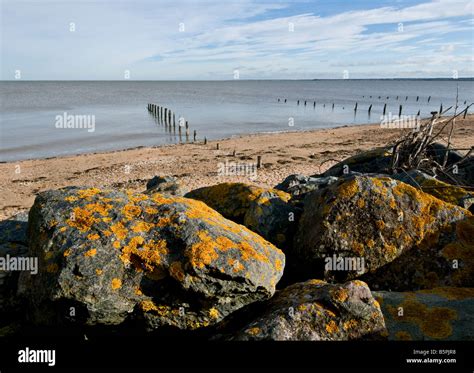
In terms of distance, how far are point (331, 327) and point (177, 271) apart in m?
1.58

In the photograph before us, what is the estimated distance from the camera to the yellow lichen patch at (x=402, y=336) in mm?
3486

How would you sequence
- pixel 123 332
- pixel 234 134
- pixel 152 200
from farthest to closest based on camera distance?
pixel 234 134 → pixel 152 200 → pixel 123 332

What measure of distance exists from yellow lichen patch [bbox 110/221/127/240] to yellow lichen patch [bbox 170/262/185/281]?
66cm

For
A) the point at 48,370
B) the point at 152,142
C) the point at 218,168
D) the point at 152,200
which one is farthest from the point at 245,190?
the point at 152,142

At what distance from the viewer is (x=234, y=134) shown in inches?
1677

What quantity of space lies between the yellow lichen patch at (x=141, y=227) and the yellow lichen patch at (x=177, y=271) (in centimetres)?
58

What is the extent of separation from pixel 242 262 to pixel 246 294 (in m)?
0.34

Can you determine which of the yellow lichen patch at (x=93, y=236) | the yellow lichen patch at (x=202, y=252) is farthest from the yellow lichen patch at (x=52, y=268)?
the yellow lichen patch at (x=202, y=252)

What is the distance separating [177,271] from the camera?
147 inches

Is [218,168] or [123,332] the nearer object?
[123,332]

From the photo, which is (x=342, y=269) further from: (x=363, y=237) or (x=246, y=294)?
(x=246, y=294)

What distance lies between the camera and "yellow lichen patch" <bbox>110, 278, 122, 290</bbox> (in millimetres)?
3613

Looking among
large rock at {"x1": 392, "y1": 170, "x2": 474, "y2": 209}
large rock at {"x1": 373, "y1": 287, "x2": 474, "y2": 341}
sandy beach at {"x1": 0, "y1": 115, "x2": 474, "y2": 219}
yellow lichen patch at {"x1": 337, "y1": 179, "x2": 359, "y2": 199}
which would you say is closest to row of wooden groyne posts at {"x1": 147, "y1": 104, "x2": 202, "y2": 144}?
sandy beach at {"x1": 0, "y1": 115, "x2": 474, "y2": 219}

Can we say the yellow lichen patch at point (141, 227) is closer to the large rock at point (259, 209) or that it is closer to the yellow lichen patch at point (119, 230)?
the yellow lichen patch at point (119, 230)
